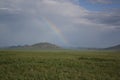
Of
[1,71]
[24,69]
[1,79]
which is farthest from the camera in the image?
[24,69]

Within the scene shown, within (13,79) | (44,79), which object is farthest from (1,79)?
(44,79)

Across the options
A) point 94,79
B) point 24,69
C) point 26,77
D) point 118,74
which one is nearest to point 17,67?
point 24,69

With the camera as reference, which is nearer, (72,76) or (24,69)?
(72,76)

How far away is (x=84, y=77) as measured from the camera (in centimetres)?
2583

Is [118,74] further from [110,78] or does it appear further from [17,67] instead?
[17,67]

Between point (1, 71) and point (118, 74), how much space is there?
17079 mm

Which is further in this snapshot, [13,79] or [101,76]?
[101,76]

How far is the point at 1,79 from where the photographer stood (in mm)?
23531

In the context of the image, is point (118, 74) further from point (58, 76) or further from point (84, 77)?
point (58, 76)

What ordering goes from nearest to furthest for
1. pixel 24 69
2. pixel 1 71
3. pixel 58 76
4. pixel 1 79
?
1. pixel 1 79
2. pixel 58 76
3. pixel 1 71
4. pixel 24 69

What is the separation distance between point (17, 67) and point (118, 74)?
15.9 metres

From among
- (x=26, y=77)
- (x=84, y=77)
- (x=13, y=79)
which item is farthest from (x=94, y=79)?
(x=13, y=79)

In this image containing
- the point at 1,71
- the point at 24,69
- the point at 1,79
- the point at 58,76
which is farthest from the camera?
the point at 24,69

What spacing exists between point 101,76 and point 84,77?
103 inches
